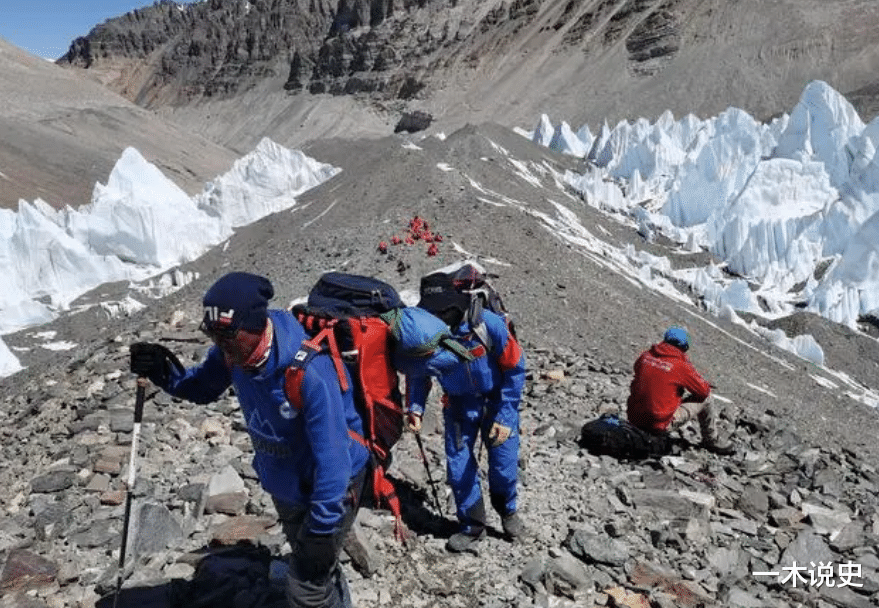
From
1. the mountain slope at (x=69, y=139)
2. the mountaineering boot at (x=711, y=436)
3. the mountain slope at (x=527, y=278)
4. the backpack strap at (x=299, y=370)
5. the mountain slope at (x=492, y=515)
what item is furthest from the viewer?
the mountain slope at (x=69, y=139)

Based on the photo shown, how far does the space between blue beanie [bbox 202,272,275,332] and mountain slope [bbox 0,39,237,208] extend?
116 feet

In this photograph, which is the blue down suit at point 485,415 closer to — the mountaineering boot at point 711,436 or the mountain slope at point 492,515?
the mountain slope at point 492,515

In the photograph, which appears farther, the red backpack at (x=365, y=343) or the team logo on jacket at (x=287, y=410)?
the red backpack at (x=365, y=343)

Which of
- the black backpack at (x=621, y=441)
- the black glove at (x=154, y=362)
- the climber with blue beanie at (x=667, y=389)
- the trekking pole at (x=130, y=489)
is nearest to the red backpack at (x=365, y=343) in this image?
the black glove at (x=154, y=362)

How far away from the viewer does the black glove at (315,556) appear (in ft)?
10.1

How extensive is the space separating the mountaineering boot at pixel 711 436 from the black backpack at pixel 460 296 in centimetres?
308

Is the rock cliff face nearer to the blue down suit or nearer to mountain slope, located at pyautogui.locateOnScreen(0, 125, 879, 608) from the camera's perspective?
mountain slope, located at pyautogui.locateOnScreen(0, 125, 879, 608)

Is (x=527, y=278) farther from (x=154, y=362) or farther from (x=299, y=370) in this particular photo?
(x=299, y=370)

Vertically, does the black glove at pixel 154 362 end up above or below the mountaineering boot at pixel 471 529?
above

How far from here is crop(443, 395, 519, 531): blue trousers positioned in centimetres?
496

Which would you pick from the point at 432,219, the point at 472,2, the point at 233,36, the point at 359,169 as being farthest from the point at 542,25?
the point at 432,219

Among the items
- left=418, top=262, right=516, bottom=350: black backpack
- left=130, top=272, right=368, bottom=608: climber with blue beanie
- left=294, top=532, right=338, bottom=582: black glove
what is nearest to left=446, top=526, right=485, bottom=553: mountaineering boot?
left=418, top=262, right=516, bottom=350: black backpack

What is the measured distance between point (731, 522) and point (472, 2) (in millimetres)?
96888

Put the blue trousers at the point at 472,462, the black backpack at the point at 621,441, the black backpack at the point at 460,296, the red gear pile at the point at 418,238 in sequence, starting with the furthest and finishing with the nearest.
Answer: the red gear pile at the point at 418,238 < the black backpack at the point at 621,441 < the blue trousers at the point at 472,462 < the black backpack at the point at 460,296
